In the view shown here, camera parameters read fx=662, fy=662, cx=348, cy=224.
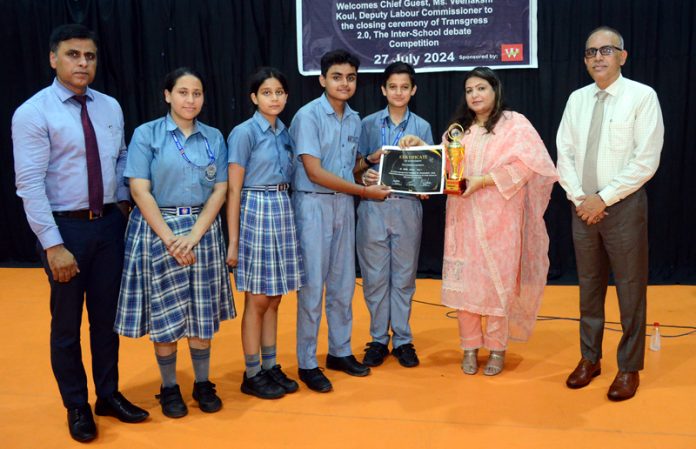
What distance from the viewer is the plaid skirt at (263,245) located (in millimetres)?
3023

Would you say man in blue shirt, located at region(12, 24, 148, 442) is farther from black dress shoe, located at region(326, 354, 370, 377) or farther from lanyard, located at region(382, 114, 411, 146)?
lanyard, located at region(382, 114, 411, 146)

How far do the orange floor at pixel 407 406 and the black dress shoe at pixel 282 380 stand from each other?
0.04 meters

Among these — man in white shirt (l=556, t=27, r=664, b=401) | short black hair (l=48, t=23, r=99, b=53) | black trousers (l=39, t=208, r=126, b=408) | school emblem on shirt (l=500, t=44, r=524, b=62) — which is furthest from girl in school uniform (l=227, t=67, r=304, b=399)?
school emblem on shirt (l=500, t=44, r=524, b=62)

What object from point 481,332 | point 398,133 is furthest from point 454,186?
point 481,332

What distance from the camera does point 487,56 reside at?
5480 mm

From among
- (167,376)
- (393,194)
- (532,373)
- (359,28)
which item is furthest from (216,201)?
(359,28)

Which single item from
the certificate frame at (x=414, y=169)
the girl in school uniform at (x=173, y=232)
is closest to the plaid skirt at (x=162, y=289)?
the girl in school uniform at (x=173, y=232)

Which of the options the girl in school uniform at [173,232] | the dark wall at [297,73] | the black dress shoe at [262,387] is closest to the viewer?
the girl in school uniform at [173,232]

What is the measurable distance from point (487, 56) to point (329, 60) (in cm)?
263

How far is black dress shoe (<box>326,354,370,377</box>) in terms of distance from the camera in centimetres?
342

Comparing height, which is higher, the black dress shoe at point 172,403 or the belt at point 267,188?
the belt at point 267,188

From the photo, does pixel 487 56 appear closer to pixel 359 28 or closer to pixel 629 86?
pixel 359 28

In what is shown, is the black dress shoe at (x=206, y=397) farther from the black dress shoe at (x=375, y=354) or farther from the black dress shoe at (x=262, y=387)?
the black dress shoe at (x=375, y=354)

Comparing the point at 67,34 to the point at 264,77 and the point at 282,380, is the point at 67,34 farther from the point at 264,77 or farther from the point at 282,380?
the point at 282,380
